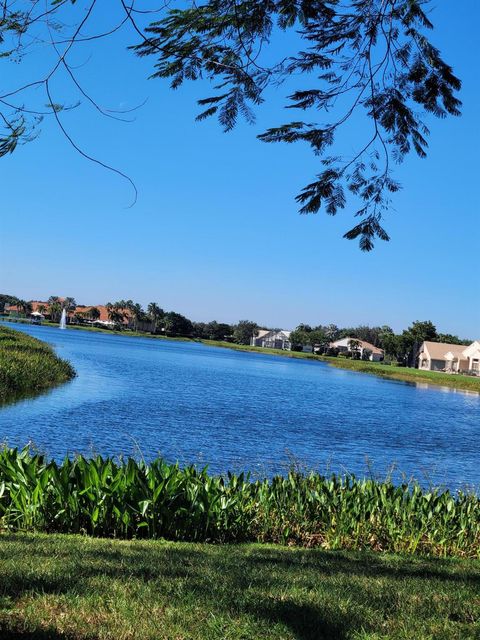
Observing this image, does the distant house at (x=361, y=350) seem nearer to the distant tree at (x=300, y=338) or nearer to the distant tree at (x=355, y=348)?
the distant tree at (x=355, y=348)

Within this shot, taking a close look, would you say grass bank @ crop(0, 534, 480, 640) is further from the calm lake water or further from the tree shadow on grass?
the calm lake water

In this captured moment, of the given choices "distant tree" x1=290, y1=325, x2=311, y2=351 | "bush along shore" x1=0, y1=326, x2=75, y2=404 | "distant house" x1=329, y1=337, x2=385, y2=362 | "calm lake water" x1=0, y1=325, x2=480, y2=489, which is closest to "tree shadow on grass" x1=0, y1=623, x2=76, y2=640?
"calm lake water" x1=0, y1=325, x2=480, y2=489

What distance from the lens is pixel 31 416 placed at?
75.7ft

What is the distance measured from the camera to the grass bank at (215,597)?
4109mm

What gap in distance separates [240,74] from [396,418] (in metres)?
34.7

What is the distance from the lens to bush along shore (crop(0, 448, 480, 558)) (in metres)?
8.45

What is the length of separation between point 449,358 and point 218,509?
A: 12168 cm

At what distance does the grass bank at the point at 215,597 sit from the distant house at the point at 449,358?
115 meters

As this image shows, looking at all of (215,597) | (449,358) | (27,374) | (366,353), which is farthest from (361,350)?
(215,597)

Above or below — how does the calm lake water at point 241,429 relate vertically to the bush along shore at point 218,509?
below

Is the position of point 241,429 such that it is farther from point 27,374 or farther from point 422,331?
point 422,331

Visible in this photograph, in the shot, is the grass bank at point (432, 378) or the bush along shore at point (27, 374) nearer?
the bush along shore at point (27, 374)

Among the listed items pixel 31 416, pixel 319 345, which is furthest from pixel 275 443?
pixel 319 345

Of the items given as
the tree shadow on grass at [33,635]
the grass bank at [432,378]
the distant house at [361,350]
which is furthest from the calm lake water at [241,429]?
the distant house at [361,350]
